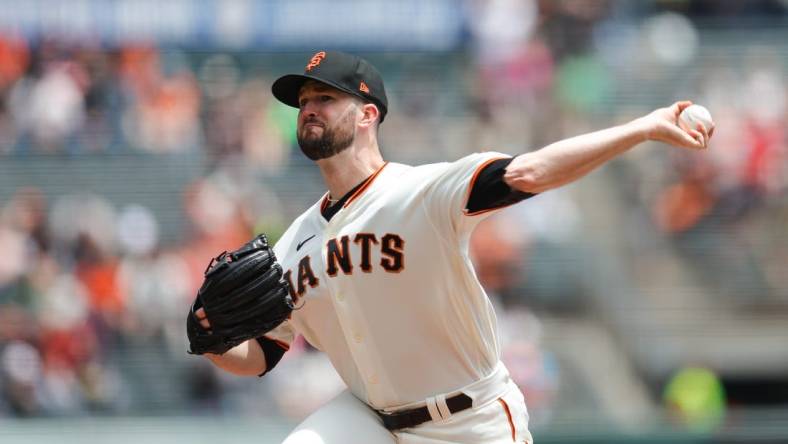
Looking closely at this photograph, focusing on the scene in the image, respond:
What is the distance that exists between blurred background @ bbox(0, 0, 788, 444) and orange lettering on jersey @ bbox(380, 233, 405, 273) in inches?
197

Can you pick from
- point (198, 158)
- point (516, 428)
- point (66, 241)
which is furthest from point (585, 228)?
point (516, 428)

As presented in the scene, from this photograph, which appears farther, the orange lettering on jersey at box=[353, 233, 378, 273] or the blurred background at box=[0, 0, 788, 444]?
the blurred background at box=[0, 0, 788, 444]

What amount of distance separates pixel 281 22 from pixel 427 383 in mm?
8281

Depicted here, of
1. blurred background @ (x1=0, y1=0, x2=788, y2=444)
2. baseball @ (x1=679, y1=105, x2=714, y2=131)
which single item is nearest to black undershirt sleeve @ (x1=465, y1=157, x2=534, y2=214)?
baseball @ (x1=679, y1=105, x2=714, y2=131)

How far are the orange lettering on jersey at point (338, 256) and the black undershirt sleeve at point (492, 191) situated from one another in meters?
0.56

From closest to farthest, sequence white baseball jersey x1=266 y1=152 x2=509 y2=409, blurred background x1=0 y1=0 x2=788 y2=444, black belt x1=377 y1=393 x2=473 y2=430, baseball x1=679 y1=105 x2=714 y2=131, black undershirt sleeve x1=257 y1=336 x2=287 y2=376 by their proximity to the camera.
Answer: baseball x1=679 y1=105 x2=714 y2=131, white baseball jersey x1=266 y1=152 x2=509 y2=409, black belt x1=377 y1=393 x2=473 y2=430, black undershirt sleeve x1=257 y1=336 x2=287 y2=376, blurred background x1=0 y1=0 x2=788 y2=444

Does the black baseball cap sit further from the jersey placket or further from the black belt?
the black belt

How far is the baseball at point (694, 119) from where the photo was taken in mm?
3957

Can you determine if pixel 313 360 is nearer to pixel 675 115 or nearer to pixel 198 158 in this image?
pixel 198 158

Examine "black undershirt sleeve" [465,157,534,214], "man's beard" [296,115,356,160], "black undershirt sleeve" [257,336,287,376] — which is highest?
"man's beard" [296,115,356,160]

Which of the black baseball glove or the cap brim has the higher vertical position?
the cap brim

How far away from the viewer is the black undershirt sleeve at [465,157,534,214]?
406 cm

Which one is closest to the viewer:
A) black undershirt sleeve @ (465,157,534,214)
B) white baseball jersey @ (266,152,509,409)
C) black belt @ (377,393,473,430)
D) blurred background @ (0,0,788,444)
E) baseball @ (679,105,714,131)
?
baseball @ (679,105,714,131)

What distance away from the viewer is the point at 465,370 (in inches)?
180
